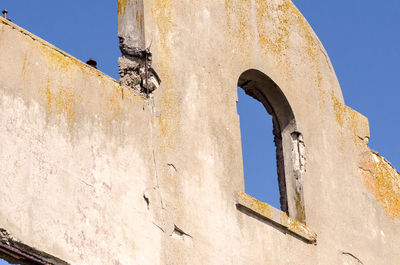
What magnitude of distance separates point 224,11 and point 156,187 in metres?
2.31

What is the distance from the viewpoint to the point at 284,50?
396 inches

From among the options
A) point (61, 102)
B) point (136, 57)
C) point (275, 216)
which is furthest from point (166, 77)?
point (275, 216)

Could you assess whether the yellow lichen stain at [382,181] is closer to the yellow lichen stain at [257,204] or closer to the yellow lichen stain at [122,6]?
the yellow lichen stain at [257,204]

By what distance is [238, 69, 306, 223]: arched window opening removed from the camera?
9.46 meters

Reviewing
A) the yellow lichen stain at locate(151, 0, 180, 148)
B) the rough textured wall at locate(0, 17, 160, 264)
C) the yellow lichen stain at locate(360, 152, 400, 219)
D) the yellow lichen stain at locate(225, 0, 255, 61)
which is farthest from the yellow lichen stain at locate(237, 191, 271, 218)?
the yellow lichen stain at locate(360, 152, 400, 219)

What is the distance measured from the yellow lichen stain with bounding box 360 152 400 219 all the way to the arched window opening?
1068 millimetres

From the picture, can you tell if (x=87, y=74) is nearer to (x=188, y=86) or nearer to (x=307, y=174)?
(x=188, y=86)

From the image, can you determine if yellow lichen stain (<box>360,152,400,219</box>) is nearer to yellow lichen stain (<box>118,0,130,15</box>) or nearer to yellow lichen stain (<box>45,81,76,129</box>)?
yellow lichen stain (<box>118,0,130,15</box>)

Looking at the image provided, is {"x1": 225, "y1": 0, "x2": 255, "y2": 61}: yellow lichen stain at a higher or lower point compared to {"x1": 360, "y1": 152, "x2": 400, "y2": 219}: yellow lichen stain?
higher

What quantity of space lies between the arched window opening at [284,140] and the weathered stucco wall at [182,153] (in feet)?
0.28

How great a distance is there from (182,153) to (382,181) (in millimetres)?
3218

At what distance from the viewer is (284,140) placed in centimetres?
982

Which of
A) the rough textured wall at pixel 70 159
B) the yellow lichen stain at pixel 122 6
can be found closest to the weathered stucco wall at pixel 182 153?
the rough textured wall at pixel 70 159

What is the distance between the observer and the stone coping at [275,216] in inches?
336
